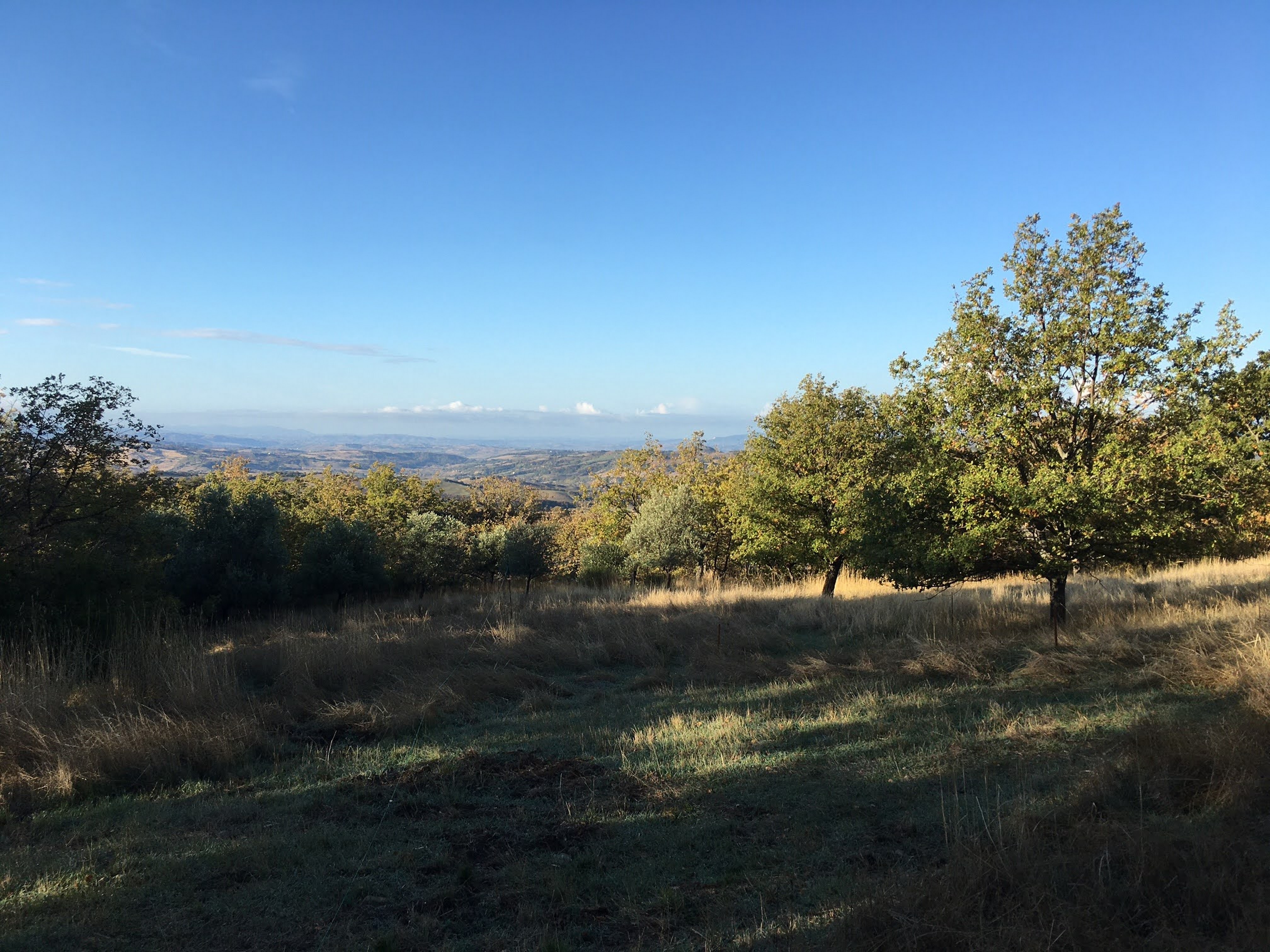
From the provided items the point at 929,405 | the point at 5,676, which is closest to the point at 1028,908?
the point at 929,405

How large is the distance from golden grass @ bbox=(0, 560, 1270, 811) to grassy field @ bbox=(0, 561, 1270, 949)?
0.17ft

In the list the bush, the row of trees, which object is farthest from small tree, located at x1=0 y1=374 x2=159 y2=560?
the bush

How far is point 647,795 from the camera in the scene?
5430mm

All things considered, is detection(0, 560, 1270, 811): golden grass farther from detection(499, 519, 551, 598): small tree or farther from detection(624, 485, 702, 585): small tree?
detection(499, 519, 551, 598): small tree

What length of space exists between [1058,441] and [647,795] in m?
8.99

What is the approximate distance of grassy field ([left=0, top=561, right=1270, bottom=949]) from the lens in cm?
360

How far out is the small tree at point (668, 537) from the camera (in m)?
25.8

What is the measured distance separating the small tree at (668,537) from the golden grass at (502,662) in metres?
10.2

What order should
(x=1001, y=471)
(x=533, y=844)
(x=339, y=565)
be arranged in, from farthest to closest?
(x=339, y=565), (x=1001, y=471), (x=533, y=844)

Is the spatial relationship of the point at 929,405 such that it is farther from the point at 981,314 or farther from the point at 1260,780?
the point at 1260,780

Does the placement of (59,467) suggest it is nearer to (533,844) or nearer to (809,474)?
(533,844)

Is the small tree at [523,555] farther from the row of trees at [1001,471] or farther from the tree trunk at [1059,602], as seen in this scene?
the tree trunk at [1059,602]

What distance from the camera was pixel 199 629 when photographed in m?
13.1

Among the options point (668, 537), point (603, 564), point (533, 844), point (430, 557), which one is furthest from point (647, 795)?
point (603, 564)
